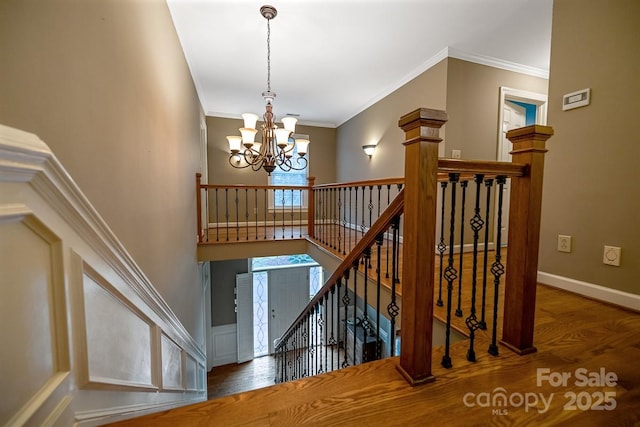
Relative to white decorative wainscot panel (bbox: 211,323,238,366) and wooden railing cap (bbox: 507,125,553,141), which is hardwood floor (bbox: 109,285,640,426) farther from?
white decorative wainscot panel (bbox: 211,323,238,366)

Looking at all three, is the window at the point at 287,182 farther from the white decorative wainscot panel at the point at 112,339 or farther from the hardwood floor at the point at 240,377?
the white decorative wainscot panel at the point at 112,339

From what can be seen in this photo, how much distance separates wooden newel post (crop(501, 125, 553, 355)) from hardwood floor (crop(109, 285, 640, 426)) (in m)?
0.16

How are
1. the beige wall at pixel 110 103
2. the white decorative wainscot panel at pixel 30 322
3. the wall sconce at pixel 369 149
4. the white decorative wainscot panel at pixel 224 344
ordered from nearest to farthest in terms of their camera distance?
the white decorative wainscot panel at pixel 30 322
the beige wall at pixel 110 103
the wall sconce at pixel 369 149
the white decorative wainscot panel at pixel 224 344

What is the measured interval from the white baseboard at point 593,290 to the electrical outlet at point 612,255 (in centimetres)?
19

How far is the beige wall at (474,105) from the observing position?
307 cm

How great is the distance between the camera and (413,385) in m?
1.06

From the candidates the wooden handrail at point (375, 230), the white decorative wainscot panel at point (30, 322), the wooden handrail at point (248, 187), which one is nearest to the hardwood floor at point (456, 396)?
the white decorative wainscot panel at point (30, 322)

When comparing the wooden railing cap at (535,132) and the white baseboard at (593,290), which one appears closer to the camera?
the wooden railing cap at (535,132)

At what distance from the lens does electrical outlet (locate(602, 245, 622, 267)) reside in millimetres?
1814

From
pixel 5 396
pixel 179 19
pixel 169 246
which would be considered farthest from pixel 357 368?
pixel 179 19

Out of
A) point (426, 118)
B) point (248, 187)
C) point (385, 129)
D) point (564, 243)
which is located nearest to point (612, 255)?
point (564, 243)

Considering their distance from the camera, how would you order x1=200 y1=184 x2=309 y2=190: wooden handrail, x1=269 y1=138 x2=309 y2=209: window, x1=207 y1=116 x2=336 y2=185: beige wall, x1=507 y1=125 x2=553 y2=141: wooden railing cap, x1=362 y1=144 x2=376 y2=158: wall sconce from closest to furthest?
1. x1=507 y1=125 x2=553 y2=141: wooden railing cap
2. x1=200 y1=184 x2=309 y2=190: wooden handrail
3. x1=362 y1=144 x2=376 y2=158: wall sconce
4. x1=207 y1=116 x2=336 y2=185: beige wall
5. x1=269 y1=138 x2=309 y2=209: window

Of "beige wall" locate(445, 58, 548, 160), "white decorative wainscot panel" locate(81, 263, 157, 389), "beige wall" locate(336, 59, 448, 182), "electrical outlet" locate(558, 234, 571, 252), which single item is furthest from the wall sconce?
"white decorative wainscot panel" locate(81, 263, 157, 389)

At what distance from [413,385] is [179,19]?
336 centimetres
